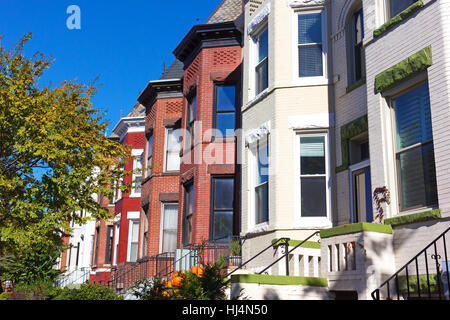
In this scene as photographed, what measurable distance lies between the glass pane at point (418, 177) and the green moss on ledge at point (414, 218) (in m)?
0.33

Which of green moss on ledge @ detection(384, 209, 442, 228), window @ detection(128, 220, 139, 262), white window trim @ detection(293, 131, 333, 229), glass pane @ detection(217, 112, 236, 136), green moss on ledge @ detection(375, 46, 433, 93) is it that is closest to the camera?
green moss on ledge @ detection(384, 209, 442, 228)

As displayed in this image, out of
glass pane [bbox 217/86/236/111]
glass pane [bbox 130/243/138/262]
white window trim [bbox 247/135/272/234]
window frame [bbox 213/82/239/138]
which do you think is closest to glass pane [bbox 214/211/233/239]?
window frame [bbox 213/82/239/138]

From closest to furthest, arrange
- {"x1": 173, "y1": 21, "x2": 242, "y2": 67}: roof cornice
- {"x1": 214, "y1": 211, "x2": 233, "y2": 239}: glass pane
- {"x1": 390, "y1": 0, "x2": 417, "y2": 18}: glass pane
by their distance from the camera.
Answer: {"x1": 390, "y1": 0, "x2": 417, "y2": 18}: glass pane → {"x1": 214, "y1": 211, "x2": 233, "y2": 239}: glass pane → {"x1": 173, "y1": 21, "x2": 242, "y2": 67}: roof cornice

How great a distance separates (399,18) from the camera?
979cm

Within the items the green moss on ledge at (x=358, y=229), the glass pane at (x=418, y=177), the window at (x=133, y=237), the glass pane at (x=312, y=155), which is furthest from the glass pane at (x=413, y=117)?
the window at (x=133, y=237)

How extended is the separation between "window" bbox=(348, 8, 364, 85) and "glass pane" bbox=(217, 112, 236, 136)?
6.22 metres

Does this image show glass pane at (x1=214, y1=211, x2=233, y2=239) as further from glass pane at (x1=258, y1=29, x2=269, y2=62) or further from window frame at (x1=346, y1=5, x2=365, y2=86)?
window frame at (x1=346, y1=5, x2=365, y2=86)

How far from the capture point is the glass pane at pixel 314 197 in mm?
12680

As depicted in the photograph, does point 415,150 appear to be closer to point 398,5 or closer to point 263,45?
point 398,5

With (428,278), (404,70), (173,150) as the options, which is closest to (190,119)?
(173,150)

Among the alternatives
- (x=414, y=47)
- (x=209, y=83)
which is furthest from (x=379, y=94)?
(x=209, y=83)

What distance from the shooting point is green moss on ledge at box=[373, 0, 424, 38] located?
369 inches

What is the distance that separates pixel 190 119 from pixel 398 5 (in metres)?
11.1

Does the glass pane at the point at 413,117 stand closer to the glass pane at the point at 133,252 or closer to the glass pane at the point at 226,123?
the glass pane at the point at 226,123
